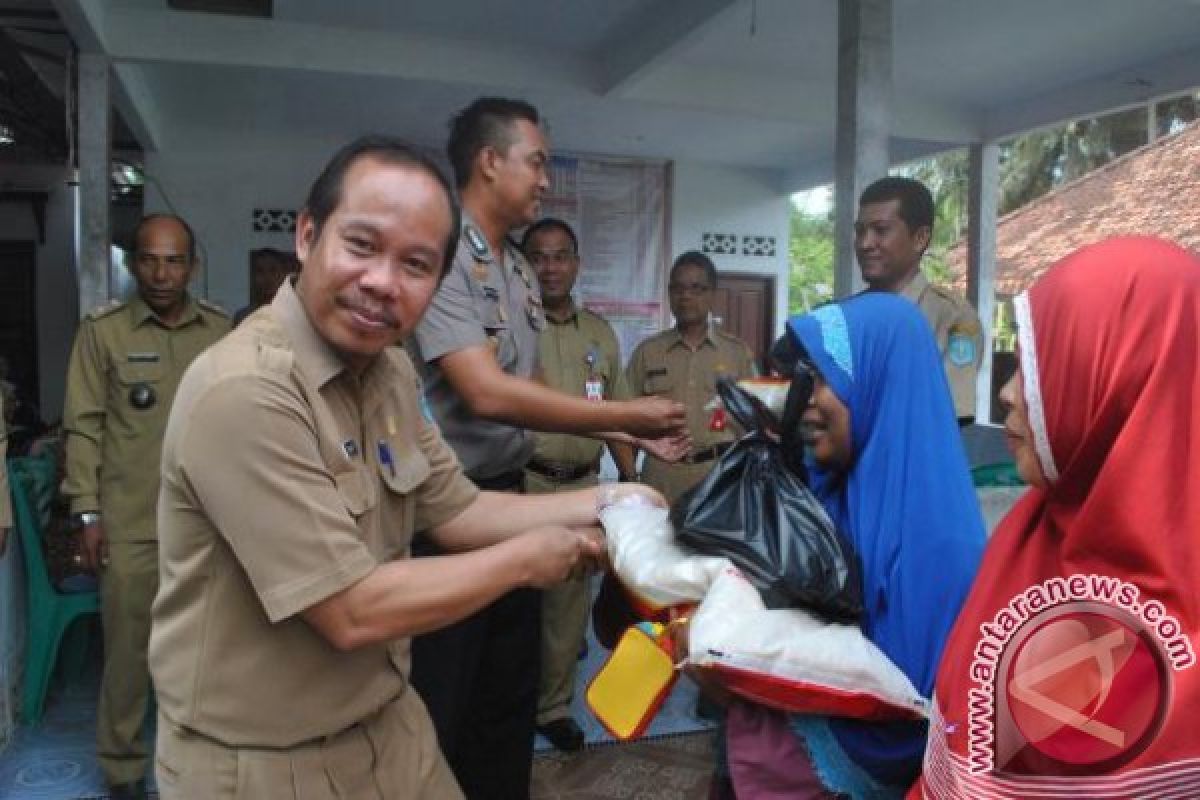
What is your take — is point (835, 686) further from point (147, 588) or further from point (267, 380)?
point (147, 588)

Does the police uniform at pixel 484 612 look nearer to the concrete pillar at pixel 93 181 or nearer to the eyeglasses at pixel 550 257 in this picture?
the eyeglasses at pixel 550 257

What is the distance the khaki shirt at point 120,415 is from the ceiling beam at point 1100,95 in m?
6.82

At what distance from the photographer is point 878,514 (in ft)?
5.18

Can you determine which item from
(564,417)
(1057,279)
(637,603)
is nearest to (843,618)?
(637,603)

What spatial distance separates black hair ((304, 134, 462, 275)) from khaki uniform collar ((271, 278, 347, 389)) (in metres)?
0.12

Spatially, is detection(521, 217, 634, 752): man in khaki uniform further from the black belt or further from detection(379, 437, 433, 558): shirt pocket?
detection(379, 437, 433, 558): shirt pocket

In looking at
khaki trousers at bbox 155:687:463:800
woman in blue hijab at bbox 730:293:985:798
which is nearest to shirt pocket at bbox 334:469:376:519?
khaki trousers at bbox 155:687:463:800

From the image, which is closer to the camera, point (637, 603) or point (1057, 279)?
point (1057, 279)

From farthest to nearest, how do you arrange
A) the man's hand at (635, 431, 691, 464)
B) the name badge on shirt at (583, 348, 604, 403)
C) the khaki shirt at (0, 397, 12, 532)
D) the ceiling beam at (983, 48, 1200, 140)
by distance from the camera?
the ceiling beam at (983, 48, 1200, 140), the name badge on shirt at (583, 348, 604, 403), the khaki shirt at (0, 397, 12, 532), the man's hand at (635, 431, 691, 464)

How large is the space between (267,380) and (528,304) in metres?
1.46

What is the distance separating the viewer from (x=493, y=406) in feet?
7.59

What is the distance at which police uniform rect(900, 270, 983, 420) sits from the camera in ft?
12.1

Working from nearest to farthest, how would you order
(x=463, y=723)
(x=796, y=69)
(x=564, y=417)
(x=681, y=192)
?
(x=564, y=417), (x=463, y=723), (x=796, y=69), (x=681, y=192)

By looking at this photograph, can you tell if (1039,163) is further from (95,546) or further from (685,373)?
(95,546)
